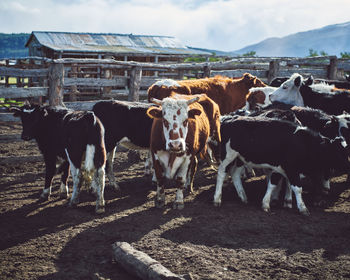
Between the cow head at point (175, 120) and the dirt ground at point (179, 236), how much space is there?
1.03 m

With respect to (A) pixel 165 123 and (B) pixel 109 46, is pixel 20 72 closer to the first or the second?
(A) pixel 165 123

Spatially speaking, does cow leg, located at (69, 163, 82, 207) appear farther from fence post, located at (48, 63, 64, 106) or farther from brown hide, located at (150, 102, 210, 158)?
fence post, located at (48, 63, 64, 106)

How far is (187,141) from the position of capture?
609cm

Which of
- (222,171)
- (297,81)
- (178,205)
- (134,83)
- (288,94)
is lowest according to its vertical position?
(178,205)

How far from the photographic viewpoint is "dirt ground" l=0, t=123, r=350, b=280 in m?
4.18

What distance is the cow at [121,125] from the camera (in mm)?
7051

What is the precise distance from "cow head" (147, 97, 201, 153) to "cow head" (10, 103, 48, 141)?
2.12m

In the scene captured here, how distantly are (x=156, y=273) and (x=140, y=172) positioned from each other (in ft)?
15.8

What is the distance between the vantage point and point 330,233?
5148 millimetres

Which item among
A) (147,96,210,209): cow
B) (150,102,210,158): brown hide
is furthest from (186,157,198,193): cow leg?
(147,96,210,209): cow

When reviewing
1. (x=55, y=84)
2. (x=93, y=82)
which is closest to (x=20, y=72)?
(x=93, y=82)

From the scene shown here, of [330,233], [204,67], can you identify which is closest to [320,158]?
[330,233]

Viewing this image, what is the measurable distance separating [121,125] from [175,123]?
160 centimetres

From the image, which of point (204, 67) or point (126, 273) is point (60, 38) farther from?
point (126, 273)
